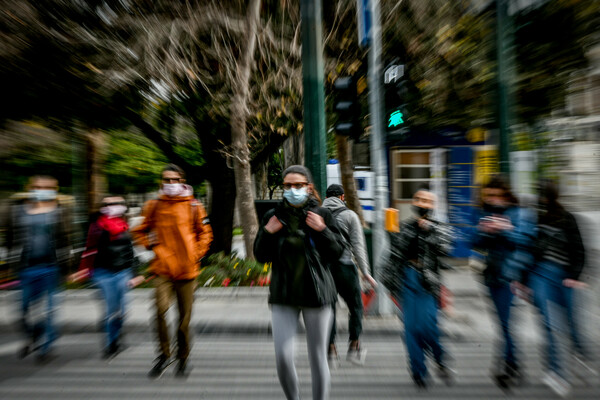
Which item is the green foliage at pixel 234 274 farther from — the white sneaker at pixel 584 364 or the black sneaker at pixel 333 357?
the white sneaker at pixel 584 364

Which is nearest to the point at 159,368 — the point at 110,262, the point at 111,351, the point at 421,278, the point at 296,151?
the point at 111,351

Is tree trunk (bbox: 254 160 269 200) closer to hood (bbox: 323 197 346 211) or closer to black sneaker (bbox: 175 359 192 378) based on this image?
hood (bbox: 323 197 346 211)

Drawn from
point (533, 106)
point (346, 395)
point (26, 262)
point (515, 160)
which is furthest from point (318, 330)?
point (533, 106)

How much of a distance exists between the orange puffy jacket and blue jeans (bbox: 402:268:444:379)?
6.41ft

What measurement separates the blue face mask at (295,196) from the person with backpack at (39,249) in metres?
2.84

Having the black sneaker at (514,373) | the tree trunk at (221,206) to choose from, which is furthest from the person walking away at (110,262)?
the tree trunk at (221,206)

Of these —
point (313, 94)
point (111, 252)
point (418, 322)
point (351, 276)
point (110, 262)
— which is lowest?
point (418, 322)

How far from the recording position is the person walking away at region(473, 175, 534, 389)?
3.61m

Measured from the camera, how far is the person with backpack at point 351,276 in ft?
13.8

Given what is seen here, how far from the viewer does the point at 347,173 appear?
11.6 m

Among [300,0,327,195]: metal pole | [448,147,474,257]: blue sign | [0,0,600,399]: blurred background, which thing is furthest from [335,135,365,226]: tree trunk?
[300,0,327,195]: metal pole

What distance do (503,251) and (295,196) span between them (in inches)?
74.8

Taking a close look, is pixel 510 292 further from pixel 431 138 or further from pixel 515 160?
pixel 431 138

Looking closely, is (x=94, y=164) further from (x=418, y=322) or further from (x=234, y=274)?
(x=418, y=322)
